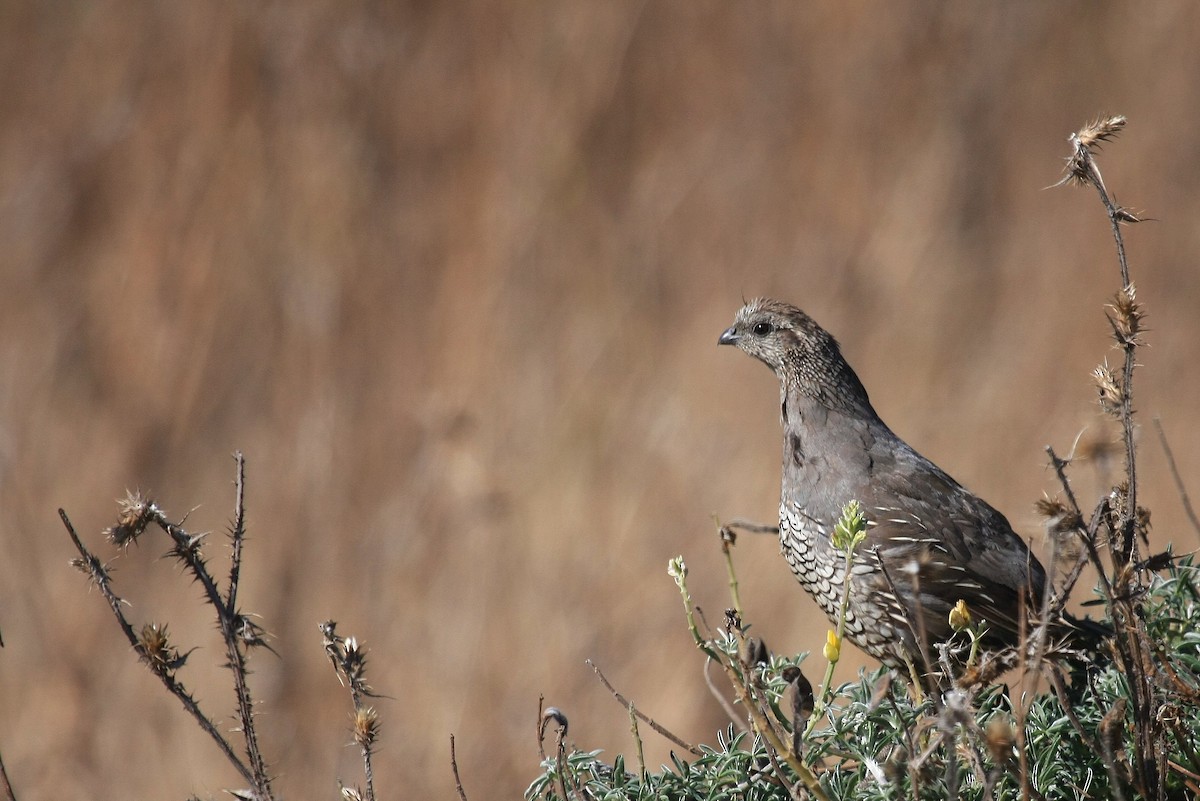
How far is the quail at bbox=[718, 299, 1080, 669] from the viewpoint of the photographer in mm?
2893

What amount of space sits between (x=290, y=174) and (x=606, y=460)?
6.38 feet

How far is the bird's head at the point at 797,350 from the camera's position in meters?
3.48

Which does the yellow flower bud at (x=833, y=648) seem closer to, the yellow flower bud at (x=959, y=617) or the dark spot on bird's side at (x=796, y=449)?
the yellow flower bud at (x=959, y=617)

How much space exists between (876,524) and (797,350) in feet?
2.25

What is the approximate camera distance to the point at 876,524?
9.98ft

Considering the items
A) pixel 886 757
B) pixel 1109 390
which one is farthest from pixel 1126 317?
pixel 886 757

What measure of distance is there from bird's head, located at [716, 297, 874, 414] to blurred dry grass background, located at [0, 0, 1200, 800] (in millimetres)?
2281

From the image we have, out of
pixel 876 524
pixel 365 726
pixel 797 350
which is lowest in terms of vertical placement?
pixel 365 726

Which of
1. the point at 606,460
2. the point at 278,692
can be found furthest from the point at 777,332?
the point at 278,692

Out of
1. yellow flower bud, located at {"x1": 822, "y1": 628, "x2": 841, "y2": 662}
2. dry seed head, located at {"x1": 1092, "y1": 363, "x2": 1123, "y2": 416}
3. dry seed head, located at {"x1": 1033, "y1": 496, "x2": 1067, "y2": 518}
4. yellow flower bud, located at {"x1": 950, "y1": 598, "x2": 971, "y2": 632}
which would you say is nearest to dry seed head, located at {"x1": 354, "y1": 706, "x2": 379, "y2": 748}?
yellow flower bud, located at {"x1": 822, "y1": 628, "x2": 841, "y2": 662}

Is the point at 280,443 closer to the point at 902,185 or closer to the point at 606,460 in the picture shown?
the point at 606,460

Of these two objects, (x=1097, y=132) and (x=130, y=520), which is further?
(x=1097, y=132)

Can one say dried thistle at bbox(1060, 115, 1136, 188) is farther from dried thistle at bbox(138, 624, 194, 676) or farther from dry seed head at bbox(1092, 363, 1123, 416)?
dried thistle at bbox(138, 624, 194, 676)

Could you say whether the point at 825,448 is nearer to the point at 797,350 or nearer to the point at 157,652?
the point at 797,350
